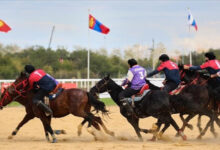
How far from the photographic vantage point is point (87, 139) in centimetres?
1229

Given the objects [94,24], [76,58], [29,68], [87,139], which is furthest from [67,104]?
[76,58]

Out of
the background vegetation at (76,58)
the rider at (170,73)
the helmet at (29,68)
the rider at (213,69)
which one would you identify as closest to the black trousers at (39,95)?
the helmet at (29,68)

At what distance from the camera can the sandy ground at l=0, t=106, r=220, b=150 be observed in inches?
404

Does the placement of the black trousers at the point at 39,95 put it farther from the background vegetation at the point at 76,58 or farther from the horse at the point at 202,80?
the background vegetation at the point at 76,58

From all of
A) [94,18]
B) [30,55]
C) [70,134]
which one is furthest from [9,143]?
[30,55]

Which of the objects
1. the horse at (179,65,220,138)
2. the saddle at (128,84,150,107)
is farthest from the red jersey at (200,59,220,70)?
the saddle at (128,84,150,107)

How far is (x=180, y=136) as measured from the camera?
1211 cm

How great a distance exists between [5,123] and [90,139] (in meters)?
5.02

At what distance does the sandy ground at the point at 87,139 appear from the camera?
10.3 metres

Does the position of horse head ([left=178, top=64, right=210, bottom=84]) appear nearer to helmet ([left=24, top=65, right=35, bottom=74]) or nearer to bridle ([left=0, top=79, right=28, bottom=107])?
helmet ([left=24, top=65, right=35, bottom=74])

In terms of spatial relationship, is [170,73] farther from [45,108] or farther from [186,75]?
[45,108]

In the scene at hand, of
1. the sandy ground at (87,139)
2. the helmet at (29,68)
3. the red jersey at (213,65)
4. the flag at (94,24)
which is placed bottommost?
the sandy ground at (87,139)

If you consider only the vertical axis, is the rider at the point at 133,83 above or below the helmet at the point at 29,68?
below

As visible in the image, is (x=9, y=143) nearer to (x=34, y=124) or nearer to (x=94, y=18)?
(x=34, y=124)
